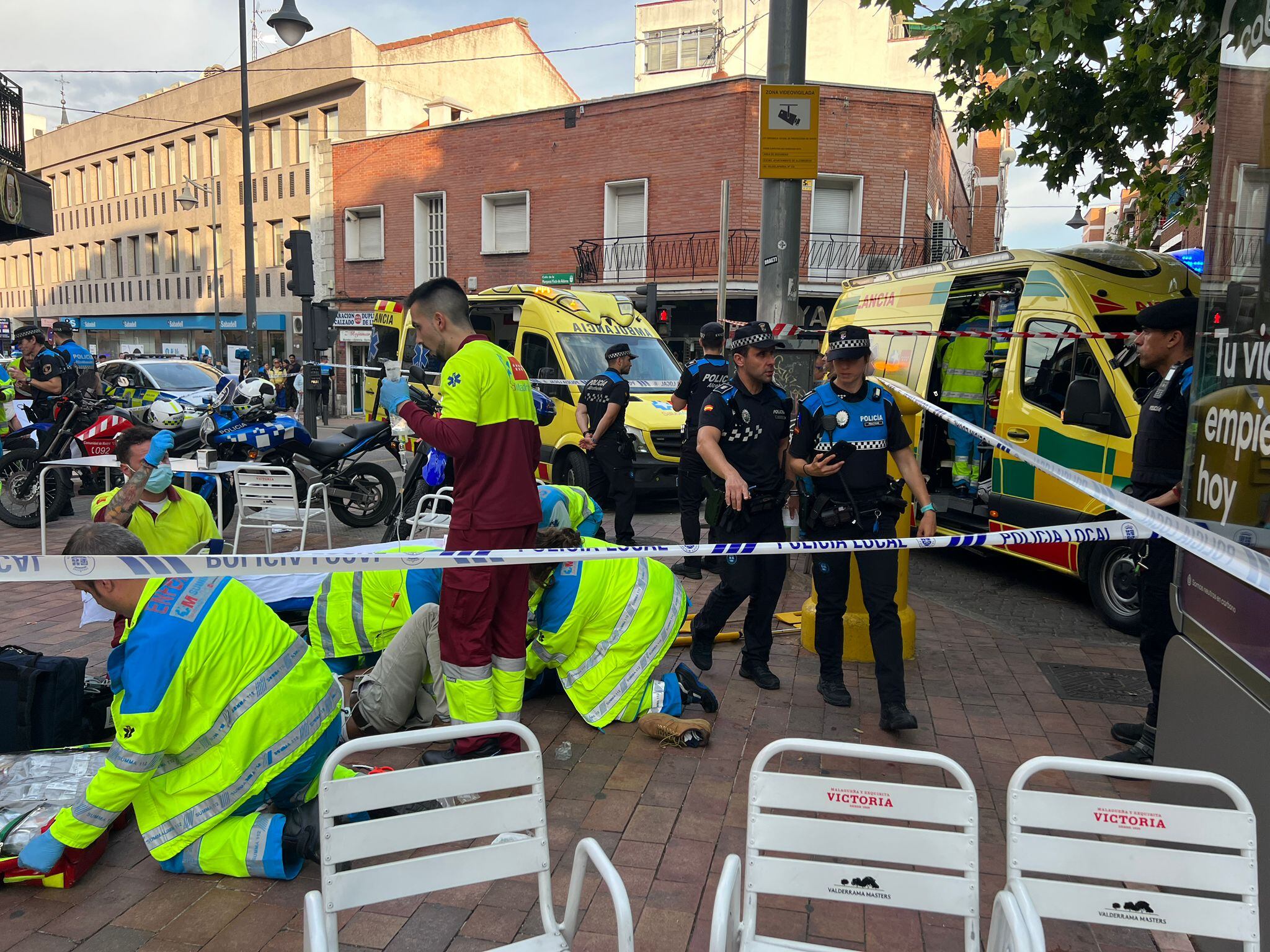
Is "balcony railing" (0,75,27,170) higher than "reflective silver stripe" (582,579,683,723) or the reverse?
higher

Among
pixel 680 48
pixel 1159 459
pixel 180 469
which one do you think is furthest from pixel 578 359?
pixel 680 48

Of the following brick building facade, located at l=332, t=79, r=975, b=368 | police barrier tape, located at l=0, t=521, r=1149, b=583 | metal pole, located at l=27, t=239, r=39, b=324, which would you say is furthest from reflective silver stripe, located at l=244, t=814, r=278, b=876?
metal pole, located at l=27, t=239, r=39, b=324

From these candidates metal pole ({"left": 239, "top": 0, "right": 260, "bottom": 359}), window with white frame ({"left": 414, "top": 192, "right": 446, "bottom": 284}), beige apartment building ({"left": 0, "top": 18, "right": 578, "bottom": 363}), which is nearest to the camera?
metal pole ({"left": 239, "top": 0, "right": 260, "bottom": 359})

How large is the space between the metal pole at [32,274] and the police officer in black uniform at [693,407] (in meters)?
48.6

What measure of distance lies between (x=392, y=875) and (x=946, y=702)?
3270 mm

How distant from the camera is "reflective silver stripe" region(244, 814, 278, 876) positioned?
2883 millimetres

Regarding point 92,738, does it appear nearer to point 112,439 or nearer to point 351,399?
point 112,439

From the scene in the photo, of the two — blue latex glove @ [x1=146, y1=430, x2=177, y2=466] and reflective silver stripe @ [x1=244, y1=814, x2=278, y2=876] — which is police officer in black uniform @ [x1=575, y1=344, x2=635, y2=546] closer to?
blue latex glove @ [x1=146, y1=430, x2=177, y2=466]

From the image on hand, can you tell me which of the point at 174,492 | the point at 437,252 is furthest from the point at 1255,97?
the point at 437,252

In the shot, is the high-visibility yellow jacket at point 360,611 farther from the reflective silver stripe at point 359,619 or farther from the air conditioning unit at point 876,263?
the air conditioning unit at point 876,263

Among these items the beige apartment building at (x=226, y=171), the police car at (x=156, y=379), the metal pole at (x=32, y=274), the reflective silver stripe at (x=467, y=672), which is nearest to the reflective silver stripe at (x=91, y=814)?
the reflective silver stripe at (x=467, y=672)

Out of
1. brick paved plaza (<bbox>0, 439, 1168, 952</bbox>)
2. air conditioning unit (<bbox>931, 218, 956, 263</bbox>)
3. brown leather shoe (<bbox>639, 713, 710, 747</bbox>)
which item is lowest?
brick paved plaza (<bbox>0, 439, 1168, 952</bbox>)

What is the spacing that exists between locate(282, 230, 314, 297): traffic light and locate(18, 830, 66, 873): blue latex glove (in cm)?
958

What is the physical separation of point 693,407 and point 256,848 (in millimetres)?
4444
